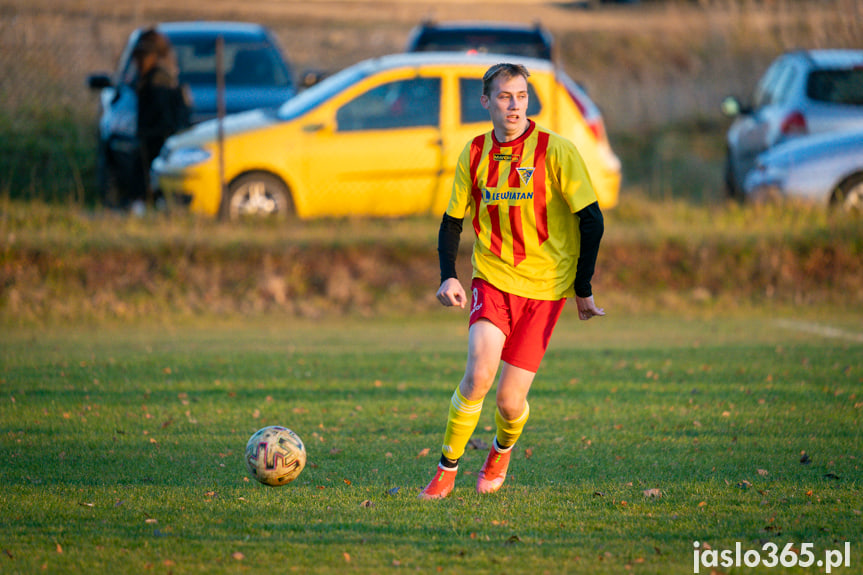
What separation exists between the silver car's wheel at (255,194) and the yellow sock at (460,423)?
7351 mm

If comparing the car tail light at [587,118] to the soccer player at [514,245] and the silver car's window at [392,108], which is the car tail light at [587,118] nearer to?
the silver car's window at [392,108]

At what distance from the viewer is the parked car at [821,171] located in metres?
12.5

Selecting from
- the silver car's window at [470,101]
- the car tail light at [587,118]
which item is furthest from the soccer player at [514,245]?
the car tail light at [587,118]

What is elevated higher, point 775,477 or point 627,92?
point 627,92

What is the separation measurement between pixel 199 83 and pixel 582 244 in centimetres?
1029

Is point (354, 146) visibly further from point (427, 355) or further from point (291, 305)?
point (427, 355)

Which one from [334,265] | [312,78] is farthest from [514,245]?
[312,78]

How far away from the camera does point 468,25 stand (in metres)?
15.0

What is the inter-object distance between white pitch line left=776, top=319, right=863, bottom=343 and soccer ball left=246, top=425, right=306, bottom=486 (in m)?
6.71

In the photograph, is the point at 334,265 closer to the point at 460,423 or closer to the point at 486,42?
the point at 486,42

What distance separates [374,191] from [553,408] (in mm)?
5345

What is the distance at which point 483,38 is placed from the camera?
48.7 feet

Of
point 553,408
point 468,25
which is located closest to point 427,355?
point 553,408

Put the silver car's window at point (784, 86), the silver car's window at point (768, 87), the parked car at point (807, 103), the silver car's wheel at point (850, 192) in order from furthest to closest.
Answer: the silver car's window at point (768, 87), the silver car's window at point (784, 86), the parked car at point (807, 103), the silver car's wheel at point (850, 192)
